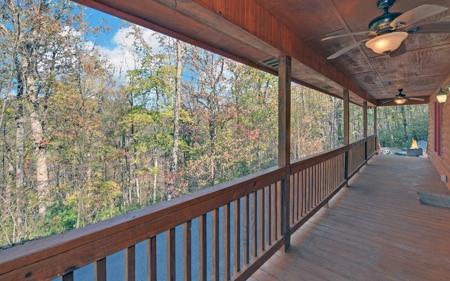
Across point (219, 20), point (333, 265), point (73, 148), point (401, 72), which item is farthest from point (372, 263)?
point (73, 148)

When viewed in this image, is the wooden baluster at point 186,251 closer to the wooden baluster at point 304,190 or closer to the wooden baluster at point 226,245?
the wooden baluster at point 226,245

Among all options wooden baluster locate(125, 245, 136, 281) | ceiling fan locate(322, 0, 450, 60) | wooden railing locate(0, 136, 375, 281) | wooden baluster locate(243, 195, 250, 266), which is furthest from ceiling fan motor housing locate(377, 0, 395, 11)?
wooden baluster locate(125, 245, 136, 281)

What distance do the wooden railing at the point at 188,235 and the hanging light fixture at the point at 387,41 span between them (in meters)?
1.41

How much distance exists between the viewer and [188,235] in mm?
1405

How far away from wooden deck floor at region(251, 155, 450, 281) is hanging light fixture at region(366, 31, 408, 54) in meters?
2.02

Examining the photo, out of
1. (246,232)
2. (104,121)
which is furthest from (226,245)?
(104,121)

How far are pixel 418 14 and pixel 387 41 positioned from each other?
1.02 feet

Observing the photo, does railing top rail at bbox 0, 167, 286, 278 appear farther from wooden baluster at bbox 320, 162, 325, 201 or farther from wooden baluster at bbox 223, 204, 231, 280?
wooden baluster at bbox 320, 162, 325, 201

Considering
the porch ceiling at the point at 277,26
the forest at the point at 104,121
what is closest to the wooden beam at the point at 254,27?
the porch ceiling at the point at 277,26

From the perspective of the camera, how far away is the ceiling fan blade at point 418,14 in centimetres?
138

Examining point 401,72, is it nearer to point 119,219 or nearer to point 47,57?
point 119,219

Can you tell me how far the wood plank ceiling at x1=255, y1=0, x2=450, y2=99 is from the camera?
75.7 inches

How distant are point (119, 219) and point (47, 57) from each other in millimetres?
6242

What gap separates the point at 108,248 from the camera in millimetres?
995
